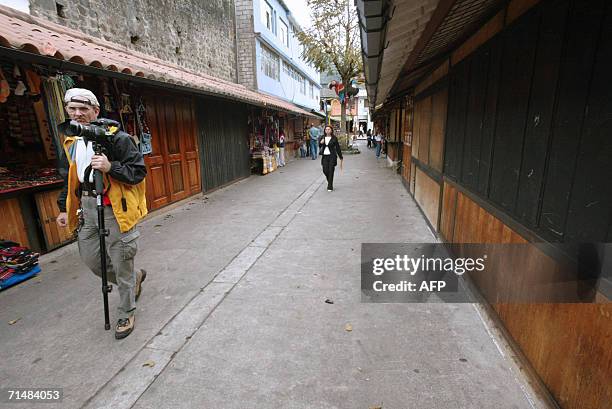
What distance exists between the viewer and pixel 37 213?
4.75 m

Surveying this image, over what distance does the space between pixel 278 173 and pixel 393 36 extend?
11249mm

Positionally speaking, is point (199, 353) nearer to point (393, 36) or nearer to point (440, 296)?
point (440, 296)

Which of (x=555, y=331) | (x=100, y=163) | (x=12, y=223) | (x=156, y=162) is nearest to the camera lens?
(x=555, y=331)

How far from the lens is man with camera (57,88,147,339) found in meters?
2.64

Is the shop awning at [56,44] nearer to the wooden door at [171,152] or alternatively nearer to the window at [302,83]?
the wooden door at [171,152]

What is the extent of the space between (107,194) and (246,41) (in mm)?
14888

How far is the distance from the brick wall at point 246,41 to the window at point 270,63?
1.25 meters

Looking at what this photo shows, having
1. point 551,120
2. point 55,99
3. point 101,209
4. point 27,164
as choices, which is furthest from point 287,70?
point 551,120

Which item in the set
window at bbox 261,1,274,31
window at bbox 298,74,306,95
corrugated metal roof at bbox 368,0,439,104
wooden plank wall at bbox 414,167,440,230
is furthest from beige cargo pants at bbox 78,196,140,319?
window at bbox 298,74,306,95

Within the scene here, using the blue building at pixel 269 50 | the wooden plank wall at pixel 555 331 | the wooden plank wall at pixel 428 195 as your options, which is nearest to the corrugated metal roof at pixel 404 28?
the wooden plank wall at pixel 555 331

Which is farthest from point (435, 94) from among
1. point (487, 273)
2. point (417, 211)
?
point (487, 273)

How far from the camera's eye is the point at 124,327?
2.96 meters

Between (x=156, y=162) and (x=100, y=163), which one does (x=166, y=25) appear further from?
(x=100, y=163)

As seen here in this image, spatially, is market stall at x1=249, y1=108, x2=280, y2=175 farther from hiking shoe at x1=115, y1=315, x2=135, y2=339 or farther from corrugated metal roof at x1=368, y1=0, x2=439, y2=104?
hiking shoe at x1=115, y1=315, x2=135, y2=339
